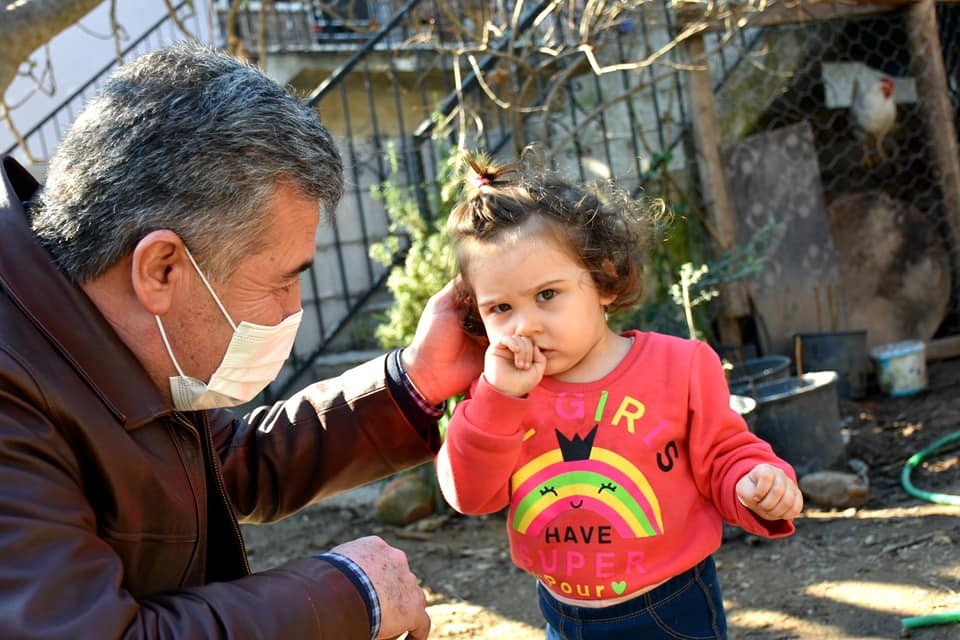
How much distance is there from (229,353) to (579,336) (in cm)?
65

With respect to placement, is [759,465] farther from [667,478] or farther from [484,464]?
[484,464]

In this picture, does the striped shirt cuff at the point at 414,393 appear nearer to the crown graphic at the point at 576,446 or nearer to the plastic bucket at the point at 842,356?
the crown graphic at the point at 576,446

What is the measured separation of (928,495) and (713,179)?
237 centimetres

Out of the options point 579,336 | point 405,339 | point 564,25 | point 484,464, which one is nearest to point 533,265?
point 579,336

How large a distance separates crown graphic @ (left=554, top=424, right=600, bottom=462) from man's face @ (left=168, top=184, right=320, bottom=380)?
1.94 feet

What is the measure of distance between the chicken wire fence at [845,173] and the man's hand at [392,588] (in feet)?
13.8

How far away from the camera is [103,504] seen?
136cm

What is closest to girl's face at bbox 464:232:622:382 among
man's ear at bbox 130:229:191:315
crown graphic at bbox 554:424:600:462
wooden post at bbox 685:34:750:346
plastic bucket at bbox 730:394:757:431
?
crown graphic at bbox 554:424:600:462

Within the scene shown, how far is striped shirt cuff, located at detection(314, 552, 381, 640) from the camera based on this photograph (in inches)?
56.7

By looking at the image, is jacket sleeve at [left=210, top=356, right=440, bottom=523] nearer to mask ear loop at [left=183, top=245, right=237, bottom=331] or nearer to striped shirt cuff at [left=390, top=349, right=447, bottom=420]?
striped shirt cuff at [left=390, top=349, right=447, bottom=420]

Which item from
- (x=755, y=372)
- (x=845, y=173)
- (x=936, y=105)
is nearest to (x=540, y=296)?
(x=755, y=372)

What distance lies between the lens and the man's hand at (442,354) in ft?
6.49

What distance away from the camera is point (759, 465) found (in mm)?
1576

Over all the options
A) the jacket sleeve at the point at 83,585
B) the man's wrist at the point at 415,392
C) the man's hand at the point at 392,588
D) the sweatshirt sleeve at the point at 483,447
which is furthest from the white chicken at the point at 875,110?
the jacket sleeve at the point at 83,585
